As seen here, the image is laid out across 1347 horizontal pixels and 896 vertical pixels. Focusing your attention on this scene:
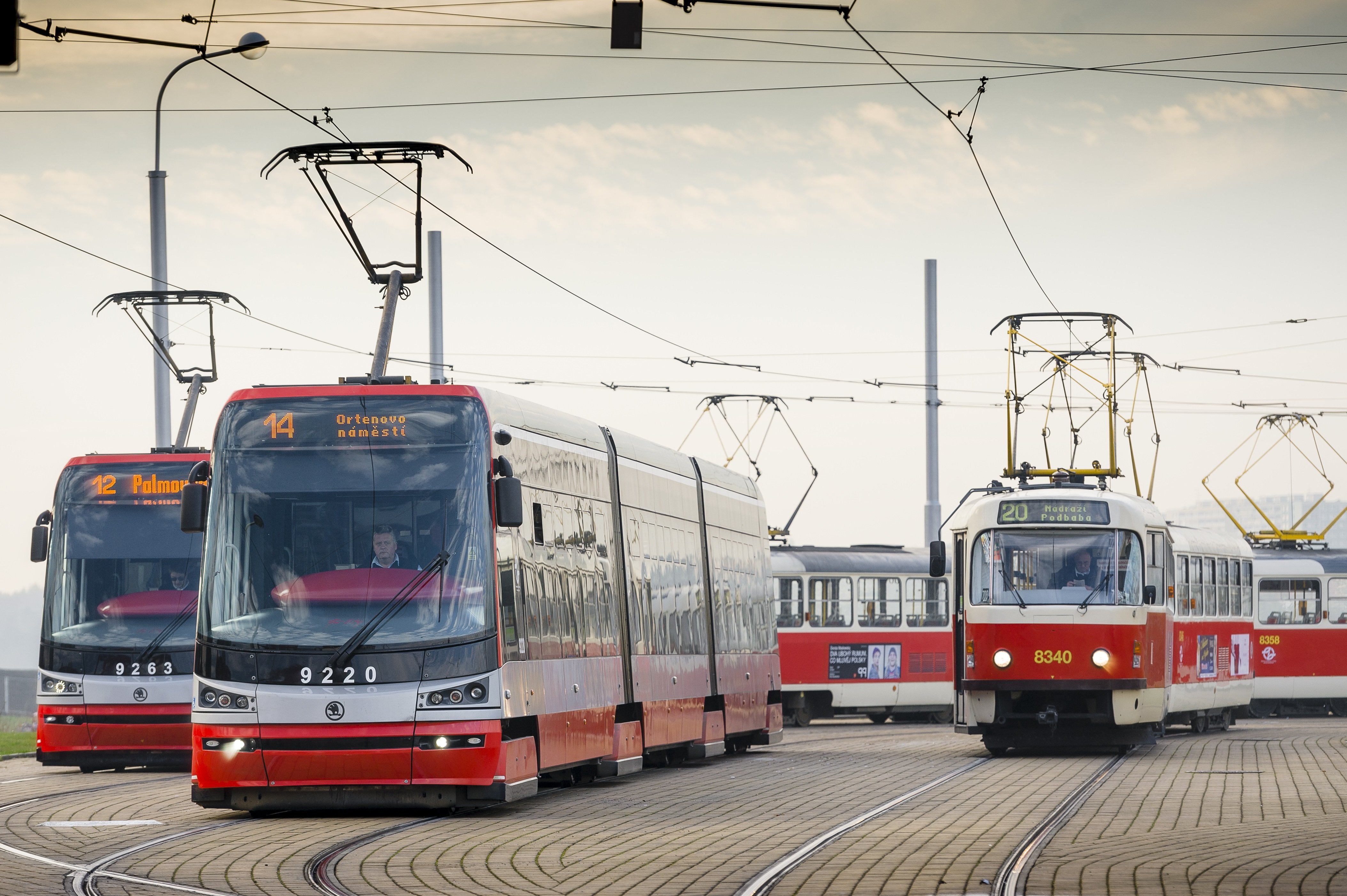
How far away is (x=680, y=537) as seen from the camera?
21797mm

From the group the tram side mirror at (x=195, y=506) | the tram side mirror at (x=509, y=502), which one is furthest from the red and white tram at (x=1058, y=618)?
the tram side mirror at (x=195, y=506)

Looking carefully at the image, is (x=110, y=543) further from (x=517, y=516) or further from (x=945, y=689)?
(x=945, y=689)

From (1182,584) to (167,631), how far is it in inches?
524

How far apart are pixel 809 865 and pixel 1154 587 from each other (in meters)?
13.6

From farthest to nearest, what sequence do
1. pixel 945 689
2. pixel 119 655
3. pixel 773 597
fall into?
pixel 945 689 < pixel 773 597 < pixel 119 655

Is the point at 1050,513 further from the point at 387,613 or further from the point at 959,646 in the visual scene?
the point at 387,613

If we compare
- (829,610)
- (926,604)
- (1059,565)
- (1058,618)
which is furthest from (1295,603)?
(1058,618)

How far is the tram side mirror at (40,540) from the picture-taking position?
20562 millimetres

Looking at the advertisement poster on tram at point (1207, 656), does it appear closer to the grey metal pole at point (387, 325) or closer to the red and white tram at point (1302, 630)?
the red and white tram at point (1302, 630)

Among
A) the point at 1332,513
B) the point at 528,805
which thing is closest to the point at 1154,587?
the point at 528,805

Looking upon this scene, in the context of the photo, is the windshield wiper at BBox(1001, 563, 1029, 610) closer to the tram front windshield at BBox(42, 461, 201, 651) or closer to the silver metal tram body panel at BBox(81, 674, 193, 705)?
the tram front windshield at BBox(42, 461, 201, 651)

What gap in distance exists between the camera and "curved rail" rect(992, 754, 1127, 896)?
10609mm

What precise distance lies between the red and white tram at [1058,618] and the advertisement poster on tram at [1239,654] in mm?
7061

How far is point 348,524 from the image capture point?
14.6 meters
